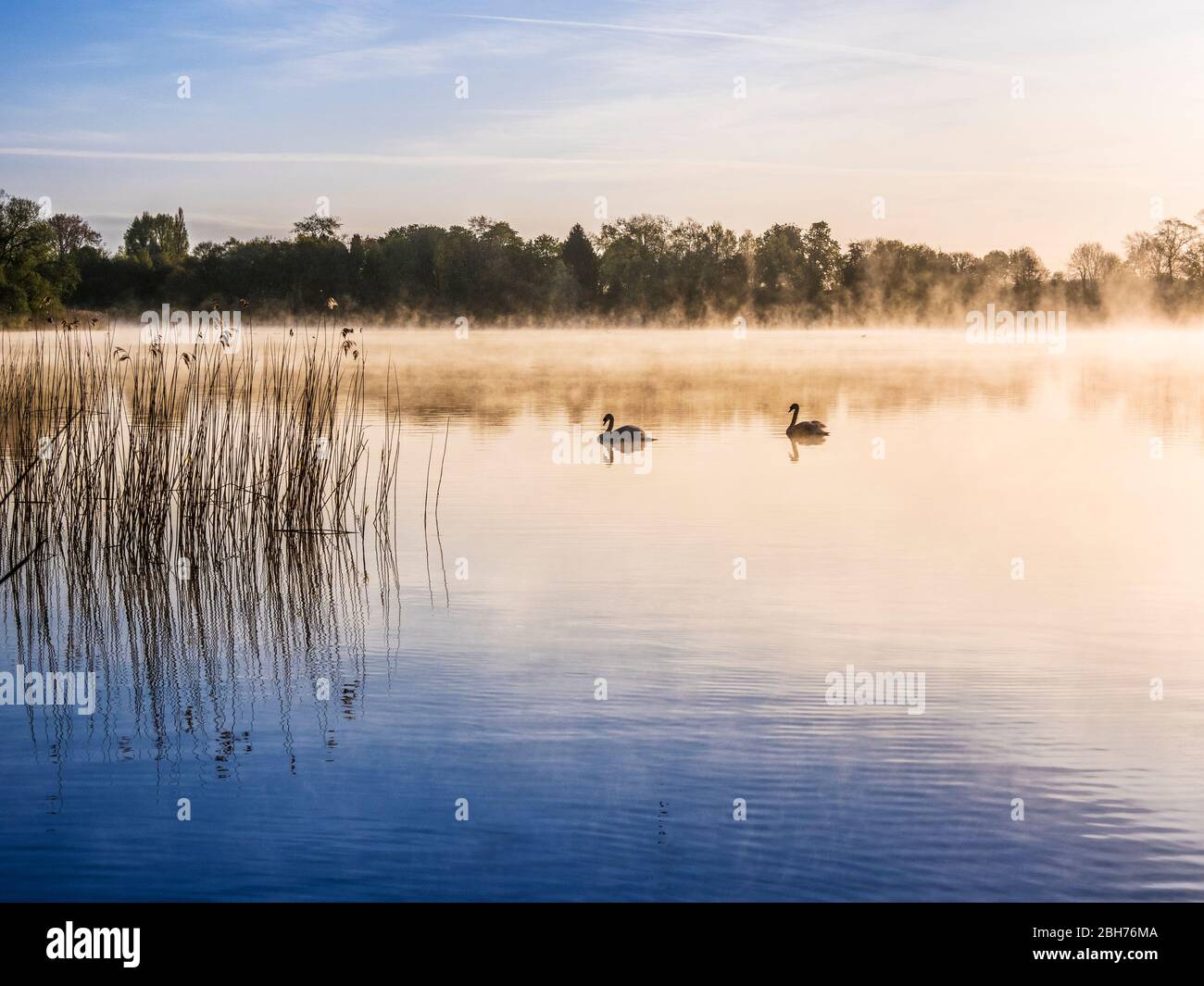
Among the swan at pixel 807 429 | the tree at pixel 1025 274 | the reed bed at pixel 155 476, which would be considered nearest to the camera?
the reed bed at pixel 155 476

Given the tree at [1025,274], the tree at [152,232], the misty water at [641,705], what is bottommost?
the misty water at [641,705]

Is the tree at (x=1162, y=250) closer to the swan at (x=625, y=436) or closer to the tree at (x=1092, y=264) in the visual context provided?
the tree at (x=1092, y=264)

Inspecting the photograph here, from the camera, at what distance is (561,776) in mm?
5418

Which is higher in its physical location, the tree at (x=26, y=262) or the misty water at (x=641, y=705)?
the tree at (x=26, y=262)

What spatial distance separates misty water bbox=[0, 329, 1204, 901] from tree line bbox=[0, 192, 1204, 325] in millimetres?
45781

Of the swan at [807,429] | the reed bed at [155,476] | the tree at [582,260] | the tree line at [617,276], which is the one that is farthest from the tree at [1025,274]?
the reed bed at [155,476]

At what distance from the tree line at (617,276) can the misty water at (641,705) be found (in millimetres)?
45781

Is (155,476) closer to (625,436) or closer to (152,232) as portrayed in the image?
(625,436)

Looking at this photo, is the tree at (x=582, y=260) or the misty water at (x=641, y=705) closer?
the misty water at (x=641, y=705)

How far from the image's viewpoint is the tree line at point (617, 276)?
189 feet

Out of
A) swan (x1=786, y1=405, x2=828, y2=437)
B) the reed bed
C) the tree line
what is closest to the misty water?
the reed bed
